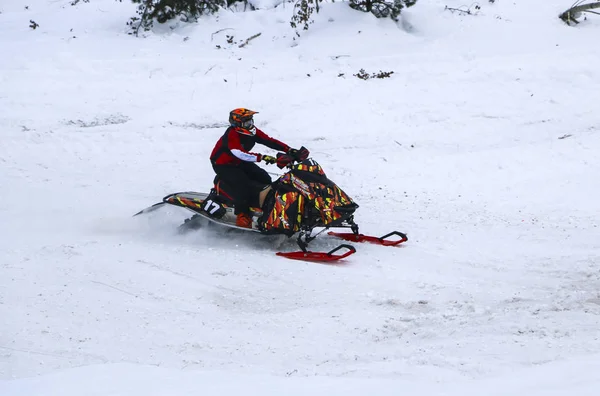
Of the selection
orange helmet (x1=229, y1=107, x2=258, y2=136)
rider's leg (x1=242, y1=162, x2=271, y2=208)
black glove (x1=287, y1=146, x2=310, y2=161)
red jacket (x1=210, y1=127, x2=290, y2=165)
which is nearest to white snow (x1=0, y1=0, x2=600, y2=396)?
rider's leg (x1=242, y1=162, x2=271, y2=208)

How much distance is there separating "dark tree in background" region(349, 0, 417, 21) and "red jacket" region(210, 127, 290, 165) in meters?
8.37

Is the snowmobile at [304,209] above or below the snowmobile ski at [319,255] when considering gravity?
above

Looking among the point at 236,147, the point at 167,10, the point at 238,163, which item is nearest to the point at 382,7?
the point at 167,10

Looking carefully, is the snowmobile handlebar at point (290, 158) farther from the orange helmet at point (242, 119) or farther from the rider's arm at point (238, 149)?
the orange helmet at point (242, 119)

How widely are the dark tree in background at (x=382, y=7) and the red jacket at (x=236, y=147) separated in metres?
8.37

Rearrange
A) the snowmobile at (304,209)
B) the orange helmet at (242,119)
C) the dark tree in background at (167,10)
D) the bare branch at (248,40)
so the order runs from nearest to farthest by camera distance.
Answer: the snowmobile at (304,209)
the orange helmet at (242,119)
the bare branch at (248,40)
the dark tree in background at (167,10)

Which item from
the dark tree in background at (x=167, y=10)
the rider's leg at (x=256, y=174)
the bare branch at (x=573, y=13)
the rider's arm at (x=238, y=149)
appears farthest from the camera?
the bare branch at (x=573, y=13)

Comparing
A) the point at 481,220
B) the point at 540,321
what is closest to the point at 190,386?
the point at 540,321

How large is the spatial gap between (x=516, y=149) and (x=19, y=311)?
8.35m

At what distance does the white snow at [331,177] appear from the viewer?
204 inches

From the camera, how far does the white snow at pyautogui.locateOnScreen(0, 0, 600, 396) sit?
204 inches

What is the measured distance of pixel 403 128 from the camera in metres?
12.5

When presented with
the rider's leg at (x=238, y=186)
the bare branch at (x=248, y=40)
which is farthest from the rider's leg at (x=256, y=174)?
the bare branch at (x=248, y=40)

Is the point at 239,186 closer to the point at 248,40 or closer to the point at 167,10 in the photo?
the point at 248,40
